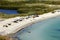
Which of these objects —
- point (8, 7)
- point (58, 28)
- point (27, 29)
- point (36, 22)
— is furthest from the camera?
point (8, 7)

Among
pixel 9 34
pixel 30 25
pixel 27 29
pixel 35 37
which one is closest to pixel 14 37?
pixel 9 34

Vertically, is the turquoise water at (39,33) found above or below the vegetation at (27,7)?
above

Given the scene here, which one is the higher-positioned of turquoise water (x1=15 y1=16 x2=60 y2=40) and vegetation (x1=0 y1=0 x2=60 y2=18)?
turquoise water (x1=15 y1=16 x2=60 y2=40)

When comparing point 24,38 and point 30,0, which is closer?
point 24,38

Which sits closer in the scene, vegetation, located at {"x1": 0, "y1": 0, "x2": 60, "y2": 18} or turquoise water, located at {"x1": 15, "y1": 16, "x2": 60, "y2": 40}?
turquoise water, located at {"x1": 15, "y1": 16, "x2": 60, "y2": 40}

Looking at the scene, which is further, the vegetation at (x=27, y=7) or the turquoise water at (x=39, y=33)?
the vegetation at (x=27, y=7)

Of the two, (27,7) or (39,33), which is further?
(27,7)

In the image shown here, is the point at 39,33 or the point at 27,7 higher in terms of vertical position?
the point at 39,33

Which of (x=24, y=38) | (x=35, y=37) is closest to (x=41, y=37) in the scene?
(x=35, y=37)

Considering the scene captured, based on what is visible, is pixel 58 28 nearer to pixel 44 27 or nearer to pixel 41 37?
pixel 44 27

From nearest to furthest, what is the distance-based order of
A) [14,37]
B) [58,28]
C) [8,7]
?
[14,37], [58,28], [8,7]
